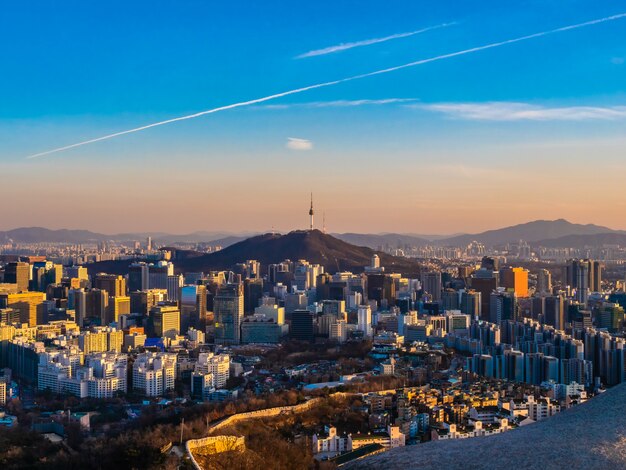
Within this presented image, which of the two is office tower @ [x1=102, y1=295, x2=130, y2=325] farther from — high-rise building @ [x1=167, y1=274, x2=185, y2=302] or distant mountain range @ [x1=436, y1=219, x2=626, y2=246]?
distant mountain range @ [x1=436, y1=219, x2=626, y2=246]

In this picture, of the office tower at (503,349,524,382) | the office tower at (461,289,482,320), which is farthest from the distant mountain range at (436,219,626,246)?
the office tower at (503,349,524,382)

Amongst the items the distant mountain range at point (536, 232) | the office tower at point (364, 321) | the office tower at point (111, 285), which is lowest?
the office tower at point (364, 321)

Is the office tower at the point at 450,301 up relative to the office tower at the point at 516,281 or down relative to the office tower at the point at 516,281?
down

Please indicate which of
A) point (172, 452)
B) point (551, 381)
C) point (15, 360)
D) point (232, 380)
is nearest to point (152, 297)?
point (15, 360)

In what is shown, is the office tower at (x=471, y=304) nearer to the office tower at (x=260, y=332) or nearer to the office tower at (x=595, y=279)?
the office tower at (x=260, y=332)

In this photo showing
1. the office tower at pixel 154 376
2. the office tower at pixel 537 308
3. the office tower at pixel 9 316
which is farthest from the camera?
the office tower at pixel 537 308

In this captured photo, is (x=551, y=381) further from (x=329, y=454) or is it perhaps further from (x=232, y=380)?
(x=329, y=454)

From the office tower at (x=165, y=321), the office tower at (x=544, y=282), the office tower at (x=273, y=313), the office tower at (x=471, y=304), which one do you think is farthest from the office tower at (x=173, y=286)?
the office tower at (x=544, y=282)
